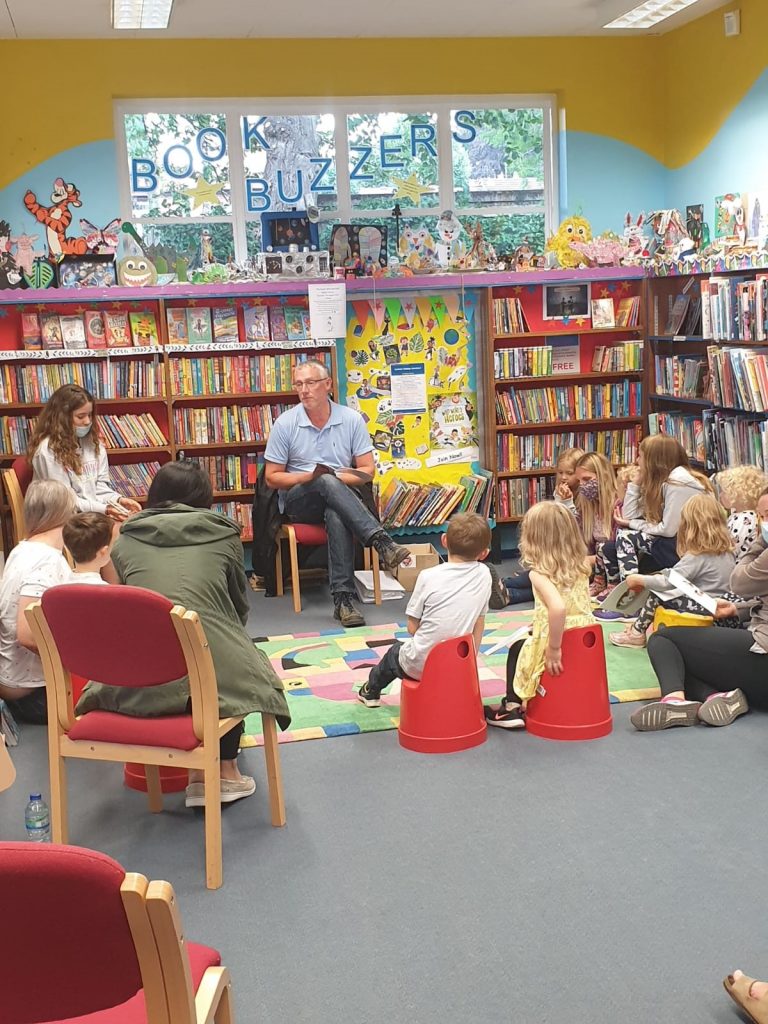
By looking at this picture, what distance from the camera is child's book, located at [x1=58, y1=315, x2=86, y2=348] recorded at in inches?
267

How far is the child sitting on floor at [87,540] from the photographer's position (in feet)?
13.5

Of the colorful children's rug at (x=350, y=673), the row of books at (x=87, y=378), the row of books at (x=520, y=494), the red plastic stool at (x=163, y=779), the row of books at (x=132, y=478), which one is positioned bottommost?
the colorful children's rug at (x=350, y=673)

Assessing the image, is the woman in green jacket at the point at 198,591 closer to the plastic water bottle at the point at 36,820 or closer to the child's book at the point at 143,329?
the plastic water bottle at the point at 36,820

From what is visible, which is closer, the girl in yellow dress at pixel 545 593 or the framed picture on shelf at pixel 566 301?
the girl in yellow dress at pixel 545 593

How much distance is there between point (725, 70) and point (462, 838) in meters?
5.86

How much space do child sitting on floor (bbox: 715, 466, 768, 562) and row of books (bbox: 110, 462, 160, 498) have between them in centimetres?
351

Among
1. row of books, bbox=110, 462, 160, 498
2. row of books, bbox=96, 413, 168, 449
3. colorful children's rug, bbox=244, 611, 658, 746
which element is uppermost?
row of books, bbox=96, 413, 168, 449

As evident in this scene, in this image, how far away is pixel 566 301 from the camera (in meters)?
7.50

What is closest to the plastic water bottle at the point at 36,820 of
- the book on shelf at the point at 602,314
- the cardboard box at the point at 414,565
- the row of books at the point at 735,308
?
the cardboard box at the point at 414,565

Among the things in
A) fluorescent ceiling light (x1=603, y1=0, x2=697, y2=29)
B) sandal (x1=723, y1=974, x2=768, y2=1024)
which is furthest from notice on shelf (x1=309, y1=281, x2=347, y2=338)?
sandal (x1=723, y1=974, x2=768, y2=1024)

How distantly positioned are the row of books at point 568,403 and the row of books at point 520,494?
1.33 ft

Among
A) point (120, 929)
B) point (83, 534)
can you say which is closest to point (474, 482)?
point (83, 534)

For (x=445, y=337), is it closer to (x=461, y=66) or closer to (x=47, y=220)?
(x=461, y=66)

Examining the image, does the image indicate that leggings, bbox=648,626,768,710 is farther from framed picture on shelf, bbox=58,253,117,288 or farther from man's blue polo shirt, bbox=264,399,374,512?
framed picture on shelf, bbox=58,253,117,288
